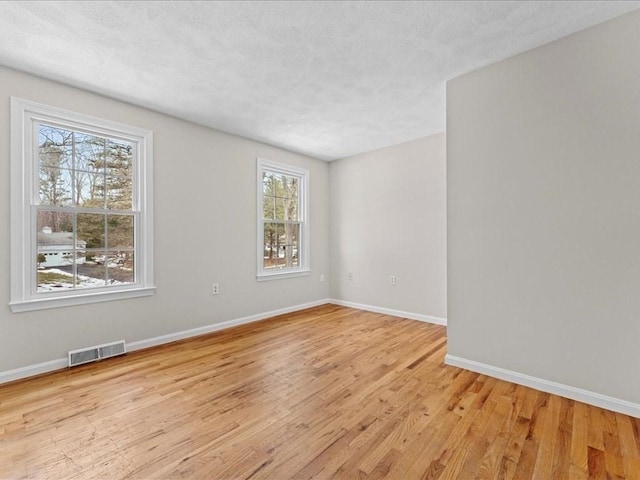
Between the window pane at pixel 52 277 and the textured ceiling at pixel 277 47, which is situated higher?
the textured ceiling at pixel 277 47

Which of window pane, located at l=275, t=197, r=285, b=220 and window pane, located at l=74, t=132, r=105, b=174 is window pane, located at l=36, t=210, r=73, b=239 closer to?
window pane, located at l=74, t=132, r=105, b=174

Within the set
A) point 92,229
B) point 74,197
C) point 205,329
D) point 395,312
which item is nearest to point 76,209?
point 74,197

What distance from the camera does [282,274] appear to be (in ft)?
15.1

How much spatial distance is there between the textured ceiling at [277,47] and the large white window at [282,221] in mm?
1377

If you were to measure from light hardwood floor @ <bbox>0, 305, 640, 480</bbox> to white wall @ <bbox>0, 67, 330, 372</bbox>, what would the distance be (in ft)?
1.17

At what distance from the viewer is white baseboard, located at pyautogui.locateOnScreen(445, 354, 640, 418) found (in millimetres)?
1960

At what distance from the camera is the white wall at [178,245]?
8.27 feet

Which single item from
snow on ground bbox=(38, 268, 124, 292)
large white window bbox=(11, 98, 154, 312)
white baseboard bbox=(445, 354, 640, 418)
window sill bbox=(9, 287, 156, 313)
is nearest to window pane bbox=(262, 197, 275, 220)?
large white window bbox=(11, 98, 154, 312)

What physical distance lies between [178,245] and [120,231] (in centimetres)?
58

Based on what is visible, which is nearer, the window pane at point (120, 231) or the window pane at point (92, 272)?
the window pane at point (92, 272)

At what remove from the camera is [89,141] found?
2.96 meters

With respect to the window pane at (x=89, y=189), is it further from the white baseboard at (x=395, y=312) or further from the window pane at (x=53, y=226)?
the white baseboard at (x=395, y=312)

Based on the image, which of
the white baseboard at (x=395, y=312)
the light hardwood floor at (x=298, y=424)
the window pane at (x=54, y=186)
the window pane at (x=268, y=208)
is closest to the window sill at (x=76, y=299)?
the light hardwood floor at (x=298, y=424)

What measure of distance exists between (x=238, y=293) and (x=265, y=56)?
2817mm
